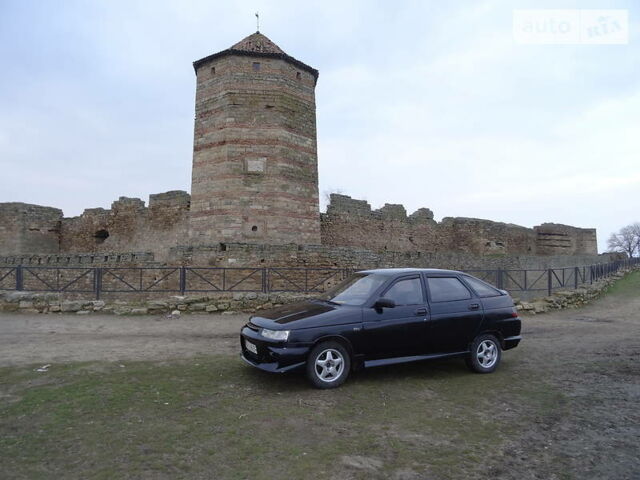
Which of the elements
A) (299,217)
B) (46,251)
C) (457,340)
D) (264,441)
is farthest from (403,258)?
(46,251)

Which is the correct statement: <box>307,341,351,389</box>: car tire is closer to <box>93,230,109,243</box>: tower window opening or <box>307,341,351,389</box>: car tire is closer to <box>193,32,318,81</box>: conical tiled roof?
<box>193,32,318,81</box>: conical tiled roof

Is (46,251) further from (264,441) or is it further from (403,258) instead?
(264,441)

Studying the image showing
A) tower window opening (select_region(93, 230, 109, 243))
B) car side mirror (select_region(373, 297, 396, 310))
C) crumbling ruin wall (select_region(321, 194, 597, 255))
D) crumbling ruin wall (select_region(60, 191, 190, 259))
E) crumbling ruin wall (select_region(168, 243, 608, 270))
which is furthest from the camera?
tower window opening (select_region(93, 230, 109, 243))

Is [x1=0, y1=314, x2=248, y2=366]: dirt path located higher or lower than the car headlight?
lower

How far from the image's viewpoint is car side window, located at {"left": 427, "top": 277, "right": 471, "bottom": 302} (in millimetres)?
6062

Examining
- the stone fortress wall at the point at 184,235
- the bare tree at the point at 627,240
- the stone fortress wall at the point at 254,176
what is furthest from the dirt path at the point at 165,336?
the bare tree at the point at 627,240

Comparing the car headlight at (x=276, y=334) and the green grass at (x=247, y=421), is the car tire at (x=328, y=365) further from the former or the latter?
the car headlight at (x=276, y=334)

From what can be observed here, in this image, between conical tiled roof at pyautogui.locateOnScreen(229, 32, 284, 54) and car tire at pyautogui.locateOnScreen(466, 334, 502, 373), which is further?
conical tiled roof at pyautogui.locateOnScreen(229, 32, 284, 54)

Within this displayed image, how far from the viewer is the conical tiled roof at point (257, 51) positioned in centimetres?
1750

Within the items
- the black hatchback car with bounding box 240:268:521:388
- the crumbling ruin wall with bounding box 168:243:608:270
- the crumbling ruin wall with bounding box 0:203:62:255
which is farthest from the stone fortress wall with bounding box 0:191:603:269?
the black hatchback car with bounding box 240:268:521:388

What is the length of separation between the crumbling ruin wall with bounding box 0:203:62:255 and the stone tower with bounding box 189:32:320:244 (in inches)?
532

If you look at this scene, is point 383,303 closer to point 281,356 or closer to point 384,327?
point 384,327

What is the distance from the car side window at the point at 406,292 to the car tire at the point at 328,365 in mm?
1001

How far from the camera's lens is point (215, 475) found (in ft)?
10.7
